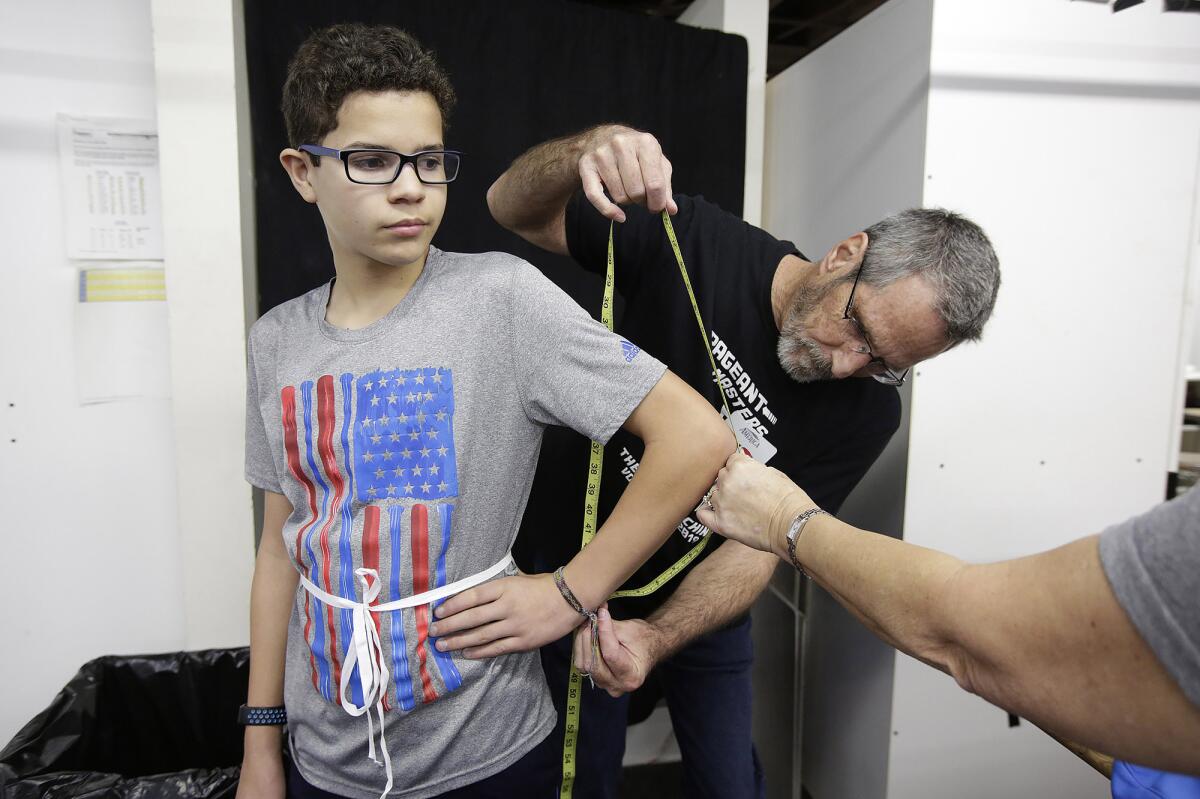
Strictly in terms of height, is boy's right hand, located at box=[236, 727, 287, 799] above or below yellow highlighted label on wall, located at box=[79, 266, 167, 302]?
below

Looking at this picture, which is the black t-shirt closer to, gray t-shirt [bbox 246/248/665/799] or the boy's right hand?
gray t-shirt [bbox 246/248/665/799]

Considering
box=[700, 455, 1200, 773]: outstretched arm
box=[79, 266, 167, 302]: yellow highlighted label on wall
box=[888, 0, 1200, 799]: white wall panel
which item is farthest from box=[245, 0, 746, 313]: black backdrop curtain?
box=[700, 455, 1200, 773]: outstretched arm

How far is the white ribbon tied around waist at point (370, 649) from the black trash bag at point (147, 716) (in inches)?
46.7

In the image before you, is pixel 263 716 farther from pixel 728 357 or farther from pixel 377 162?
pixel 728 357

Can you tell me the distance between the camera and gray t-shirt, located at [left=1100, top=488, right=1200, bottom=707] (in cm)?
54

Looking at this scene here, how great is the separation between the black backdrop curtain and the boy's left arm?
4.13ft

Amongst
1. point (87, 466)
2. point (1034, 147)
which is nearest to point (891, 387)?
point (1034, 147)

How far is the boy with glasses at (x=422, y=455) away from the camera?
0.87 meters

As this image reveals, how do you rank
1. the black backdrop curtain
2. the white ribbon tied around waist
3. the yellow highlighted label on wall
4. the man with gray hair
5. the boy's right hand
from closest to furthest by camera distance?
the white ribbon tied around waist → the boy's right hand → the man with gray hair → the black backdrop curtain → the yellow highlighted label on wall

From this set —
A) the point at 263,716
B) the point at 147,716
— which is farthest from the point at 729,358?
the point at 147,716

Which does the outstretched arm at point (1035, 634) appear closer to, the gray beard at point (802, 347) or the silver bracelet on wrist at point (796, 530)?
the silver bracelet on wrist at point (796, 530)

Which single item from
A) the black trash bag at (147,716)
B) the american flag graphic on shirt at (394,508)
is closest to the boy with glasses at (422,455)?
the american flag graphic on shirt at (394,508)

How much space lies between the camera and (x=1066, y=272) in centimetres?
164

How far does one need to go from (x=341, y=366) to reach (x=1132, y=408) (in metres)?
2.03
